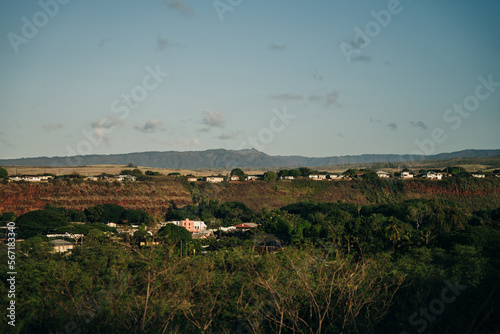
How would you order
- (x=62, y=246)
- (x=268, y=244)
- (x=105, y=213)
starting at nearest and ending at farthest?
(x=62, y=246)
(x=268, y=244)
(x=105, y=213)

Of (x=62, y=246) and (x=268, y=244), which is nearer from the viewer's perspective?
(x=62, y=246)

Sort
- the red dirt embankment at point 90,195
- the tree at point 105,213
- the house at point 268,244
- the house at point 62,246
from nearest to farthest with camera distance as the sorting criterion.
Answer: the house at point 62,246 → the house at point 268,244 → the tree at point 105,213 → the red dirt embankment at point 90,195

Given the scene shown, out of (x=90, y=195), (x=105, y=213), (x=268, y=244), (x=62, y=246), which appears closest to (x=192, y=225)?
(x=105, y=213)

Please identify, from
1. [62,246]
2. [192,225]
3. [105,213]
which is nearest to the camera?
[62,246]

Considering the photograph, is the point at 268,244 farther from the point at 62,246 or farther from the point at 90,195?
the point at 90,195

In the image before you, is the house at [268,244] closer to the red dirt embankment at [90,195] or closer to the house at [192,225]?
the house at [192,225]

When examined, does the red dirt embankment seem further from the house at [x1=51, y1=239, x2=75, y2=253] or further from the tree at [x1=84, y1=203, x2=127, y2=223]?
the house at [x1=51, y1=239, x2=75, y2=253]

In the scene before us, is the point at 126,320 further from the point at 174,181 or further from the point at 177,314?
the point at 174,181

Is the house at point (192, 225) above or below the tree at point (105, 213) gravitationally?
below

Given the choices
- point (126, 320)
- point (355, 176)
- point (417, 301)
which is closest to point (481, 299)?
point (417, 301)

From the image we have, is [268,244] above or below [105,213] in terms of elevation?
below

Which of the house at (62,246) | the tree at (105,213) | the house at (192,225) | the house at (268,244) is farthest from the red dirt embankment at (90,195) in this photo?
the house at (268,244)

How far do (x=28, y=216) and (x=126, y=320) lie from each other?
39281 mm

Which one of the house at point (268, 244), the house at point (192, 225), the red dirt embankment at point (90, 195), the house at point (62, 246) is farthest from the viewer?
the red dirt embankment at point (90, 195)
